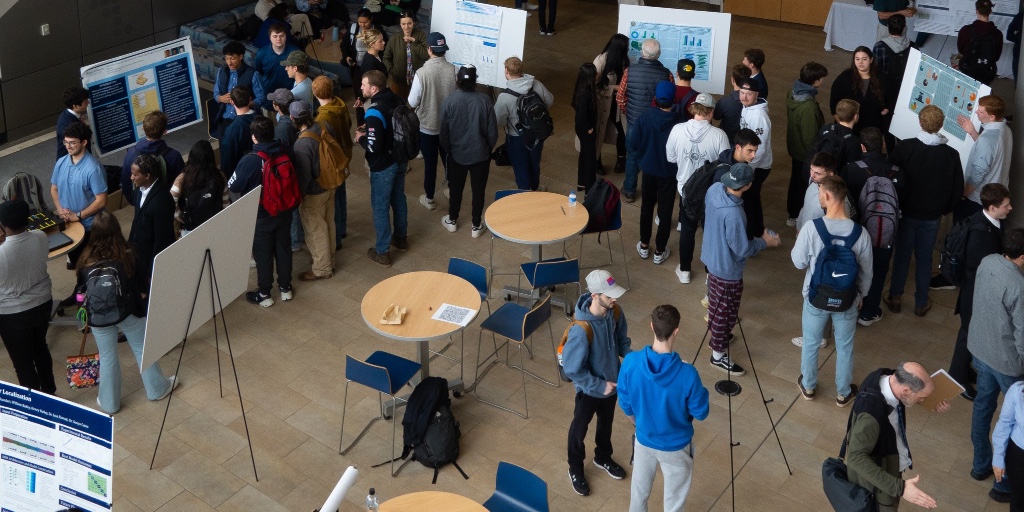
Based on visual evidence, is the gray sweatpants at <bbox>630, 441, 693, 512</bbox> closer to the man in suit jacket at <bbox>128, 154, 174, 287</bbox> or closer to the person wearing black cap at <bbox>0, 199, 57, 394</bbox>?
the man in suit jacket at <bbox>128, 154, 174, 287</bbox>

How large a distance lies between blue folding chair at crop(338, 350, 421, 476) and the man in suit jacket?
1686 millimetres

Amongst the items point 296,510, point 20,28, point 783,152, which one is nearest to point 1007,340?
point 296,510

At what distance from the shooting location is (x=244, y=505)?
5.98 metres

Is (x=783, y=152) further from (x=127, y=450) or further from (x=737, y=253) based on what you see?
(x=127, y=450)

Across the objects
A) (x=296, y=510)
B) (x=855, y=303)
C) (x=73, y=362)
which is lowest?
(x=296, y=510)

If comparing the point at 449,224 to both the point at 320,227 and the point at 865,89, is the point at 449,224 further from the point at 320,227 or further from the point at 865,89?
the point at 865,89

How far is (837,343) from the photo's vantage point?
6656 mm

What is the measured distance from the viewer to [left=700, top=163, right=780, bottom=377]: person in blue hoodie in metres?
6.47

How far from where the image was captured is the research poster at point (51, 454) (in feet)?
13.3

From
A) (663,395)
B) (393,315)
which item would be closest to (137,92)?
(393,315)

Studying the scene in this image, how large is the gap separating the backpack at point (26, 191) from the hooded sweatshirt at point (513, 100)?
366cm

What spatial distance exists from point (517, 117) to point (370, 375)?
3.29m

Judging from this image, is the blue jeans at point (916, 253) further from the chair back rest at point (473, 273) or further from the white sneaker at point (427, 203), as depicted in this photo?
the white sneaker at point (427, 203)

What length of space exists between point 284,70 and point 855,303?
5.57 meters
